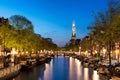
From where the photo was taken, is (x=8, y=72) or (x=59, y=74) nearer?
(x=8, y=72)

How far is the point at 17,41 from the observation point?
335 feet

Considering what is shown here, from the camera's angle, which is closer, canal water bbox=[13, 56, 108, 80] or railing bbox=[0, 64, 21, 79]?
railing bbox=[0, 64, 21, 79]

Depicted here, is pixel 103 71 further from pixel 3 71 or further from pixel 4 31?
pixel 4 31

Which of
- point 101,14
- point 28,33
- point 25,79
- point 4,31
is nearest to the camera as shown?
point 25,79

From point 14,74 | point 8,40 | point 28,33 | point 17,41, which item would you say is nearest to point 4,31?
point 8,40

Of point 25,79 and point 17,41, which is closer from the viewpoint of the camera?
point 25,79

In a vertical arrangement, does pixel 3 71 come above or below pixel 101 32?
below

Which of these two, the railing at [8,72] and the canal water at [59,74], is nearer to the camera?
the railing at [8,72]

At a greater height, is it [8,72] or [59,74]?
[8,72]

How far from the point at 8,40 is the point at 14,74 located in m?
36.2

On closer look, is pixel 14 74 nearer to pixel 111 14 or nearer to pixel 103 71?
pixel 103 71

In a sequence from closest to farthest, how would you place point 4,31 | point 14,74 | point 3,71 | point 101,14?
point 3,71 < point 14,74 < point 101,14 < point 4,31

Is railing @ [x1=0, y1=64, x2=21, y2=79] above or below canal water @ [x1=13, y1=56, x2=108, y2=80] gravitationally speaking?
above

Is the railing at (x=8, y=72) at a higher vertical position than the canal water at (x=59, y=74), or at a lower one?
higher
